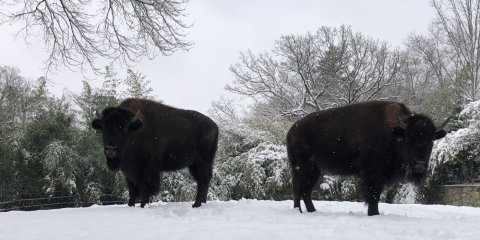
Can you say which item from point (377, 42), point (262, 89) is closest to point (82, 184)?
point (262, 89)

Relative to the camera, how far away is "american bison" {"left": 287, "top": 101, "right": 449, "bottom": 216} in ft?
19.3

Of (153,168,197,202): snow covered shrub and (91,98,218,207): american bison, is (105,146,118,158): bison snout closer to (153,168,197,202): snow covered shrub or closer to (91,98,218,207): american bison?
(91,98,218,207): american bison

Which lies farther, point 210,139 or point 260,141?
point 260,141

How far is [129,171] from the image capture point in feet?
22.9

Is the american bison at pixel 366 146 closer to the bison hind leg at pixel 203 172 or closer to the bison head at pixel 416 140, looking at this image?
the bison head at pixel 416 140

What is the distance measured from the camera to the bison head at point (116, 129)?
6.49 meters

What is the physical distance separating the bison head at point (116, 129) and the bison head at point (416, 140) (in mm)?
4345

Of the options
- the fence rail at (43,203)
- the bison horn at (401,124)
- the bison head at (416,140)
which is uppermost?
the bison horn at (401,124)

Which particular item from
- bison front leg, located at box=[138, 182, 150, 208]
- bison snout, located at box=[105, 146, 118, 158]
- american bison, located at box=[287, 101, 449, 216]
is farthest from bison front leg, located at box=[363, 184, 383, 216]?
bison snout, located at box=[105, 146, 118, 158]

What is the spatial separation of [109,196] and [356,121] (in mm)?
8498

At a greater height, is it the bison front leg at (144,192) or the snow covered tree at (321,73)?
the snow covered tree at (321,73)

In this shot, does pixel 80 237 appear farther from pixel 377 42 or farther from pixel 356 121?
pixel 377 42

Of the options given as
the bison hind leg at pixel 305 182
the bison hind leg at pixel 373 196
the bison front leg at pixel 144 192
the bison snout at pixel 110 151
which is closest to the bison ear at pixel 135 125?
the bison snout at pixel 110 151

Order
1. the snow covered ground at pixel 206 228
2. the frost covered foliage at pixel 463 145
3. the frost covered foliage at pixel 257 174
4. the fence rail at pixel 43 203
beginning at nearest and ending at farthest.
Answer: the snow covered ground at pixel 206 228 < the fence rail at pixel 43 203 < the frost covered foliage at pixel 463 145 < the frost covered foliage at pixel 257 174
